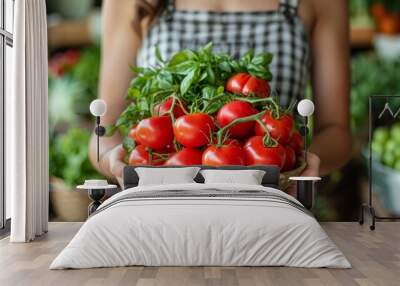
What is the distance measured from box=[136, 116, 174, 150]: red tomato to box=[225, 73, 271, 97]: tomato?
56 cm

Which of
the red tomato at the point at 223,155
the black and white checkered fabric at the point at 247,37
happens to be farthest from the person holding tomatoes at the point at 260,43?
the red tomato at the point at 223,155

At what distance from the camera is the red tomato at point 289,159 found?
5.48 metres

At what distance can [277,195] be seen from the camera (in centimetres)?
456

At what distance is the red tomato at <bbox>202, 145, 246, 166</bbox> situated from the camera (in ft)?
17.2

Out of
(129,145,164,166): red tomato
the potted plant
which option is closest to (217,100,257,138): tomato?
(129,145,164,166): red tomato

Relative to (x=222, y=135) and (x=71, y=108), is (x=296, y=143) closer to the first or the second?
(x=222, y=135)

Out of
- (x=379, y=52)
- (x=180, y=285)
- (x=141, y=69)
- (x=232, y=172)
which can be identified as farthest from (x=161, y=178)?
(x=379, y=52)

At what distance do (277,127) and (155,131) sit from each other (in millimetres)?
929

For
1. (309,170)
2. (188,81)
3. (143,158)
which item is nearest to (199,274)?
(143,158)

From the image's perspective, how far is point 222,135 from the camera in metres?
5.23

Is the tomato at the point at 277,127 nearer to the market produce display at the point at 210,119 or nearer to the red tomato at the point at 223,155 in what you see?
the market produce display at the point at 210,119

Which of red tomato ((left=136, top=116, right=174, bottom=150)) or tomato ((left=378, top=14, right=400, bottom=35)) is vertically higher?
tomato ((left=378, top=14, right=400, bottom=35))

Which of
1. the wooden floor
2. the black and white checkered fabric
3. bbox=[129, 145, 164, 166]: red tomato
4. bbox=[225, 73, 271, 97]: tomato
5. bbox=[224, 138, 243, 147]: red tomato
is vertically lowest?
the wooden floor

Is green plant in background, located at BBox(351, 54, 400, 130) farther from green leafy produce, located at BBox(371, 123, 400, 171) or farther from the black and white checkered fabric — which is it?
the black and white checkered fabric
